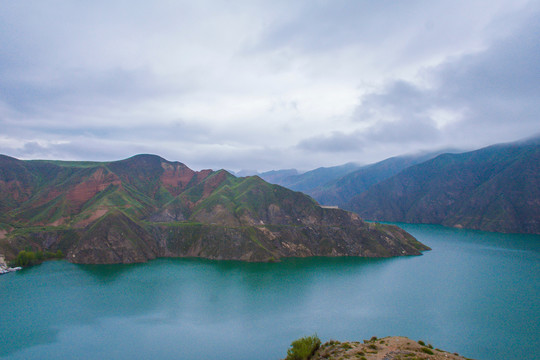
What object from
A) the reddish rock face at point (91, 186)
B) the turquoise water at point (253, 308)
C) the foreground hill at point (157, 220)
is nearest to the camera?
the turquoise water at point (253, 308)

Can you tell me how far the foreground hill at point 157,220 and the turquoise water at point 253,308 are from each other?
10.6 m

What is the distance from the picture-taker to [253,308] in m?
59.9

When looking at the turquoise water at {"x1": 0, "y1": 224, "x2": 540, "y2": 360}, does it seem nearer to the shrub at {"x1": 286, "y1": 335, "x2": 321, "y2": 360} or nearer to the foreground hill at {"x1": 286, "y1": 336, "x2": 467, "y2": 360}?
the shrub at {"x1": 286, "y1": 335, "x2": 321, "y2": 360}

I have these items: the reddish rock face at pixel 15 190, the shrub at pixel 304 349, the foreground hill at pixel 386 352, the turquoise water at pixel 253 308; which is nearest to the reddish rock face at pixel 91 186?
the reddish rock face at pixel 15 190

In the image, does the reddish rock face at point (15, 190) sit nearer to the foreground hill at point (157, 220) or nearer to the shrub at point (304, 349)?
the foreground hill at point (157, 220)

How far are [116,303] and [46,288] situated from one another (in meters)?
20.6

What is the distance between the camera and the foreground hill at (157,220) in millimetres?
103250

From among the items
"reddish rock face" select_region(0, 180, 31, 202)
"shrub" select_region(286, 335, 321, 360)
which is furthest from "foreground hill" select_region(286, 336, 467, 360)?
"reddish rock face" select_region(0, 180, 31, 202)

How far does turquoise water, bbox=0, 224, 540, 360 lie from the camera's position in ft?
150

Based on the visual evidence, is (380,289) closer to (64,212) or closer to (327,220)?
(327,220)

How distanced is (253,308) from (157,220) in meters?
90.0

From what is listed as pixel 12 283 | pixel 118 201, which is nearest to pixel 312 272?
pixel 12 283

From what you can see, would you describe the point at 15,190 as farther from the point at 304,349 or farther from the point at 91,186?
the point at 304,349

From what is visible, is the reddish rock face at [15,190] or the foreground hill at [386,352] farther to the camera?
the reddish rock face at [15,190]
